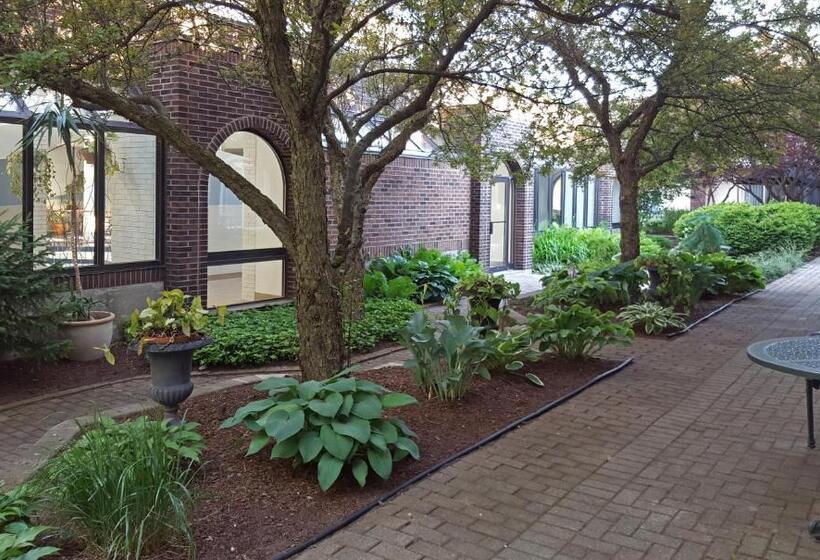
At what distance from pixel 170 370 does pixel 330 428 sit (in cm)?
119

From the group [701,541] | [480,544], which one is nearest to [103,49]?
[480,544]

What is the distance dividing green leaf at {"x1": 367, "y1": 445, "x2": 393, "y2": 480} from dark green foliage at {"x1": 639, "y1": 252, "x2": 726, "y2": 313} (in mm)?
7657

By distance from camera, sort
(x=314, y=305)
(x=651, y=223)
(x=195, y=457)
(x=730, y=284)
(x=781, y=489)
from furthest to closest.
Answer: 1. (x=651, y=223)
2. (x=730, y=284)
3. (x=314, y=305)
4. (x=781, y=489)
5. (x=195, y=457)

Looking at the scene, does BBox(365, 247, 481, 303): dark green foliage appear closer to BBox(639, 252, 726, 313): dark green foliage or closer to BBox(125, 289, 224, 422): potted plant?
BBox(639, 252, 726, 313): dark green foliage

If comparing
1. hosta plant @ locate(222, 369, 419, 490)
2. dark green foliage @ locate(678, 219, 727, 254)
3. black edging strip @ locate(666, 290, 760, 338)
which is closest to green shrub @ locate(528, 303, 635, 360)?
black edging strip @ locate(666, 290, 760, 338)

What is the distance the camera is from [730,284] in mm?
13758

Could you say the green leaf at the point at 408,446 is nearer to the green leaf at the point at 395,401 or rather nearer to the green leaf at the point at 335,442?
the green leaf at the point at 395,401

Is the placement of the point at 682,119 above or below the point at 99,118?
above

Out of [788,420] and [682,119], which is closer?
[788,420]

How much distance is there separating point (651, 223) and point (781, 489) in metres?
25.2

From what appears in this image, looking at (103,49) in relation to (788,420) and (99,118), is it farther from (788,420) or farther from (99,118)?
(788,420)

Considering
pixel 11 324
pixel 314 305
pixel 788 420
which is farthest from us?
pixel 11 324

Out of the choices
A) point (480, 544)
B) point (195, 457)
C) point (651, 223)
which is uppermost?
point (651, 223)

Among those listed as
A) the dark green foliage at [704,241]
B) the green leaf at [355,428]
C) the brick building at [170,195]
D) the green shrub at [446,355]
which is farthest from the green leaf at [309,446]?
the dark green foliage at [704,241]
